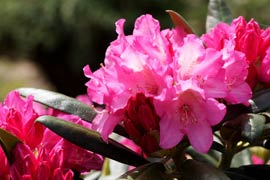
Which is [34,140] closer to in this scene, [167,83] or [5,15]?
[167,83]

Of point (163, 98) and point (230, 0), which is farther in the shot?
point (230, 0)

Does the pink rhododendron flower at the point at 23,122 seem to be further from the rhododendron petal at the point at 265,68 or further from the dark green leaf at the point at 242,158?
the dark green leaf at the point at 242,158

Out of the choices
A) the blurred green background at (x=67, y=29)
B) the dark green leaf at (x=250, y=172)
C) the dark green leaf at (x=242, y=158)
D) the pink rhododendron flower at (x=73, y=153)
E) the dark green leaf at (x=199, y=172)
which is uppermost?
the pink rhododendron flower at (x=73, y=153)

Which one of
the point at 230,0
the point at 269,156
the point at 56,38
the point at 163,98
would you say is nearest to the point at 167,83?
the point at 163,98

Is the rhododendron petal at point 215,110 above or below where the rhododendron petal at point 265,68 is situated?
below

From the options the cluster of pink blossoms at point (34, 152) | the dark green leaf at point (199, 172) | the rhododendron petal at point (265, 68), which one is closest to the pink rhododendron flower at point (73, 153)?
the cluster of pink blossoms at point (34, 152)

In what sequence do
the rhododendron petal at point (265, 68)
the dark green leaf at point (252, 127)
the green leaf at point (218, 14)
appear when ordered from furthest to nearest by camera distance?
the green leaf at point (218, 14), the rhododendron petal at point (265, 68), the dark green leaf at point (252, 127)

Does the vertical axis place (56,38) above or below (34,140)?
below
